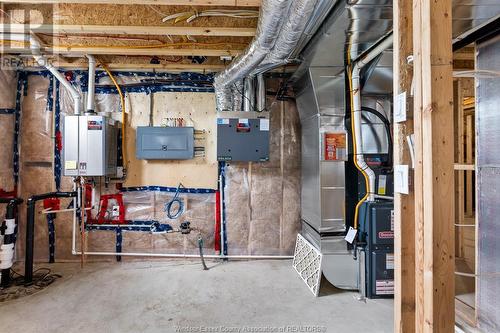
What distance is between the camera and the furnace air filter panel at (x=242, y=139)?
2906 millimetres

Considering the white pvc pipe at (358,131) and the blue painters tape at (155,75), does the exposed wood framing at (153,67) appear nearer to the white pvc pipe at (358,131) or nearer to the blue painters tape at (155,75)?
the blue painters tape at (155,75)

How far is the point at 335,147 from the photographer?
2.55 m

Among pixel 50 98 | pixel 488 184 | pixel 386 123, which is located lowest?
pixel 488 184

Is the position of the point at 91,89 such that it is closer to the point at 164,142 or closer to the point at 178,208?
the point at 164,142

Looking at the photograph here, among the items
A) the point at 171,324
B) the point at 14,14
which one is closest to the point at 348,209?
the point at 171,324

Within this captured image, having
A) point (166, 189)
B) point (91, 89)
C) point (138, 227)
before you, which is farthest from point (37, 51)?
point (138, 227)

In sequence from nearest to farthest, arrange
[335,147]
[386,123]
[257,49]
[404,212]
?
[404,212], [257,49], [335,147], [386,123]

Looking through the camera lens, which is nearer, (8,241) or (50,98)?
(8,241)

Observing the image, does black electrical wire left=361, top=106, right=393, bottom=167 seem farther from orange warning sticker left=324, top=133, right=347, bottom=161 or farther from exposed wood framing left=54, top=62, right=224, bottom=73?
exposed wood framing left=54, top=62, right=224, bottom=73

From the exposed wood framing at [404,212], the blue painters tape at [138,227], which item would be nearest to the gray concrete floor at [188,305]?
the blue painters tape at [138,227]

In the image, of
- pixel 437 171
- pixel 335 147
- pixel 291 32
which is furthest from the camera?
pixel 335 147

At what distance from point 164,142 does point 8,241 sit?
1.75m

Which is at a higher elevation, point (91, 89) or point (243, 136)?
point (91, 89)

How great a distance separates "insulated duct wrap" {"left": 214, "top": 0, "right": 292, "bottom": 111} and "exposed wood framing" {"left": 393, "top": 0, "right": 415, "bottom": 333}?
619 millimetres
